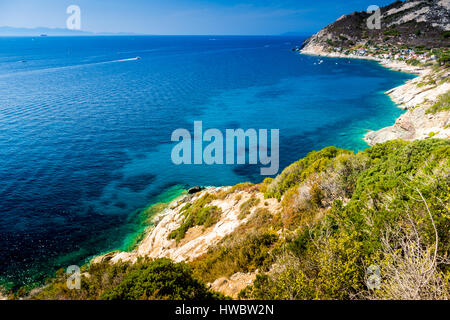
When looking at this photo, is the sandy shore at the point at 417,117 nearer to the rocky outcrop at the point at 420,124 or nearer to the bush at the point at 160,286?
the rocky outcrop at the point at 420,124

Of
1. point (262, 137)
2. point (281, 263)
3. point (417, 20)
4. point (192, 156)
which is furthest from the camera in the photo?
point (417, 20)

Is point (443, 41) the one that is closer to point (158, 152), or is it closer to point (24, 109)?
point (158, 152)

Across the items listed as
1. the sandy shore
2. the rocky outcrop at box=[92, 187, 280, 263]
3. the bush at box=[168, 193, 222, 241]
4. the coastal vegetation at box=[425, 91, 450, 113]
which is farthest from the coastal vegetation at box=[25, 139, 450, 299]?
the coastal vegetation at box=[425, 91, 450, 113]

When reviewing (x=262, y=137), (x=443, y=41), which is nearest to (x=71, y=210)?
(x=262, y=137)

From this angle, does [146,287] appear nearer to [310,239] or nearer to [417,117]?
[310,239]

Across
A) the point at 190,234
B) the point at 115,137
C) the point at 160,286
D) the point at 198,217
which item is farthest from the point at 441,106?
the point at 115,137

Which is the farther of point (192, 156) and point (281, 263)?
point (192, 156)
